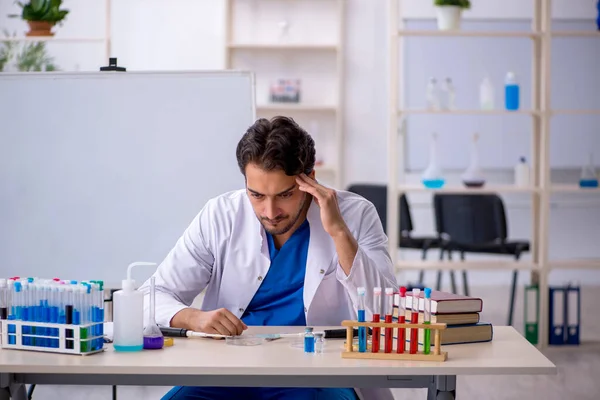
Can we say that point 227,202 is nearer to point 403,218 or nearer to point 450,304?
point 450,304

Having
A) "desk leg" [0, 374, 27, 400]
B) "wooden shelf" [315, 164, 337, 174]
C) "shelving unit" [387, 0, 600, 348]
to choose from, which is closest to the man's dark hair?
"desk leg" [0, 374, 27, 400]

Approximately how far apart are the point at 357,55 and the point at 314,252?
4542 mm

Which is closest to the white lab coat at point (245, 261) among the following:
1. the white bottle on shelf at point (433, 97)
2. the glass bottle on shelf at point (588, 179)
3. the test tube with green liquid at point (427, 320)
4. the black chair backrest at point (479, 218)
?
the test tube with green liquid at point (427, 320)

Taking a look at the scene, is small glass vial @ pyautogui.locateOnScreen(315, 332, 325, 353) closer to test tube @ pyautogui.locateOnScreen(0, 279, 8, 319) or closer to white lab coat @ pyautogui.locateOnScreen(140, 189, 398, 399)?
white lab coat @ pyautogui.locateOnScreen(140, 189, 398, 399)

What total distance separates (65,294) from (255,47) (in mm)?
4616

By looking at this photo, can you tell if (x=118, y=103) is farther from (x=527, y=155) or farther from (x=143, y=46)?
(x=527, y=155)

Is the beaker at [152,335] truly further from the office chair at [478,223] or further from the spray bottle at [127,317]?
the office chair at [478,223]

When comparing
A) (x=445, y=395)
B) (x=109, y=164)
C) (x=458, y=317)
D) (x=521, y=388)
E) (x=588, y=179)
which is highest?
(x=109, y=164)

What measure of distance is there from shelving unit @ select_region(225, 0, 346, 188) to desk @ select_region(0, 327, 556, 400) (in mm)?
4631

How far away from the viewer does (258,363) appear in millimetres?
1663

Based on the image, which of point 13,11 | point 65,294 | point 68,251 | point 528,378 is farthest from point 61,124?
point 13,11

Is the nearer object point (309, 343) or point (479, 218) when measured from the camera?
point (309, 343)

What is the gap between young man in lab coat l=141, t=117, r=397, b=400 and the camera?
7.11 feet

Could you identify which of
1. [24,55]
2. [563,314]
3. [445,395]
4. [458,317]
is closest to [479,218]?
[563,314]
